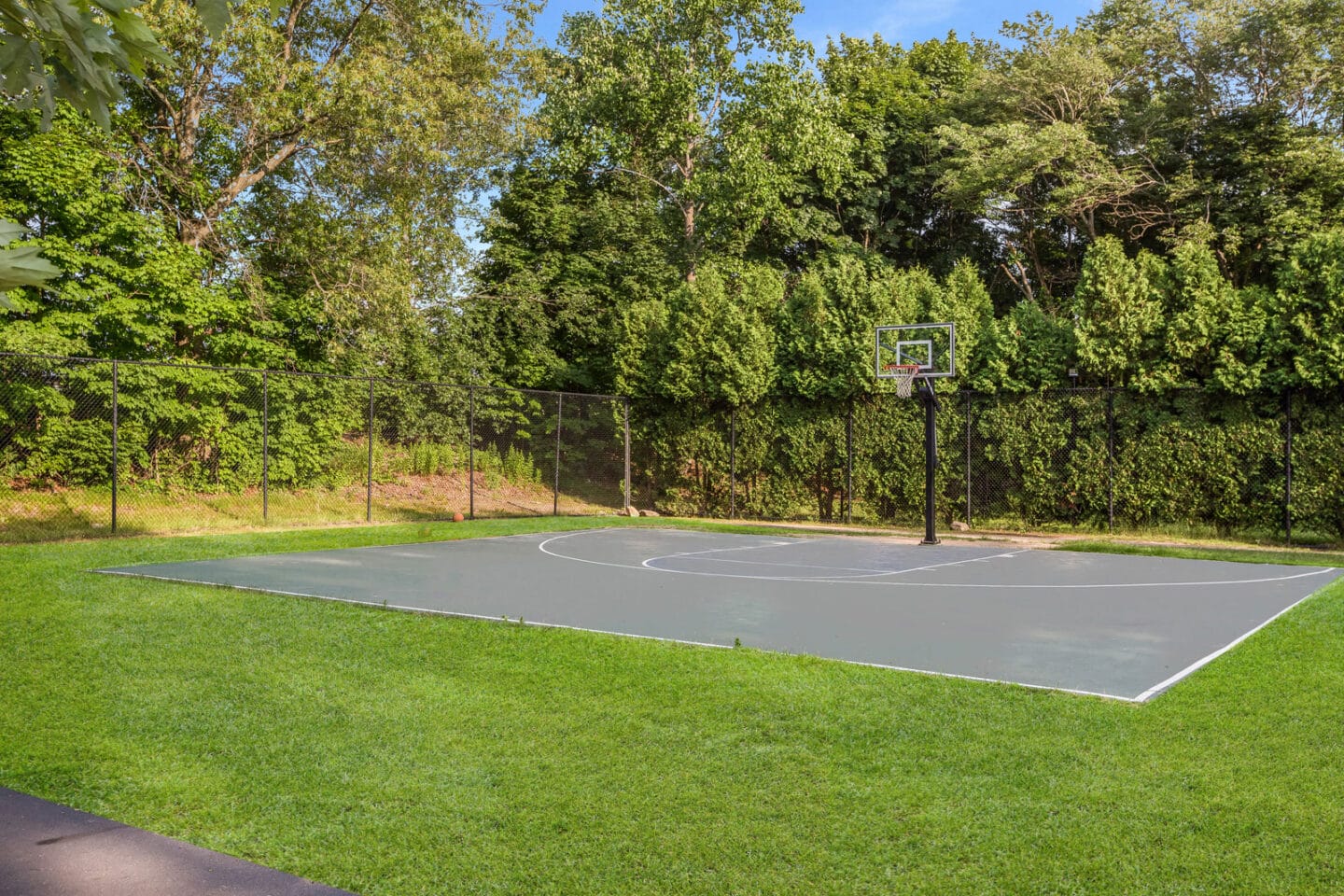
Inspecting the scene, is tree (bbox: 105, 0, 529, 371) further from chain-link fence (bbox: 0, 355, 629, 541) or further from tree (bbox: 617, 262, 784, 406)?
tree (bbox: 617, 262, 784, 406)

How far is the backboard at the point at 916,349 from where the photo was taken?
1577cm

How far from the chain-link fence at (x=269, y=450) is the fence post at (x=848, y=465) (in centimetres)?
461

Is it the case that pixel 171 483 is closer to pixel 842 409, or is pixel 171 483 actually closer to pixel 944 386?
pixel 842 409

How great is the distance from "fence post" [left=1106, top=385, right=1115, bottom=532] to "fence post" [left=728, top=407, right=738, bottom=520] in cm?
672

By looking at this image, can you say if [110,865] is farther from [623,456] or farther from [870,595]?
[623,456]

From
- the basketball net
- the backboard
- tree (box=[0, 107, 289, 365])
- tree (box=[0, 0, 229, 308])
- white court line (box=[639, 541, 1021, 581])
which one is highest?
tree (box=[0, 107, 289, 365])

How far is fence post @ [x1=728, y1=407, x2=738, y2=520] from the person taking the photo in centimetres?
1897

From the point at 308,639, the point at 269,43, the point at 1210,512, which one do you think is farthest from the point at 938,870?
the point at 269,43

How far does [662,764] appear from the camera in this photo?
13.3 ft

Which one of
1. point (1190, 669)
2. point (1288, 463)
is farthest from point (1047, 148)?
point (1190, 669)

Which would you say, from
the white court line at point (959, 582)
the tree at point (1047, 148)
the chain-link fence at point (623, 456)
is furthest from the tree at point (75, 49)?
the tree at point (1047, 148)

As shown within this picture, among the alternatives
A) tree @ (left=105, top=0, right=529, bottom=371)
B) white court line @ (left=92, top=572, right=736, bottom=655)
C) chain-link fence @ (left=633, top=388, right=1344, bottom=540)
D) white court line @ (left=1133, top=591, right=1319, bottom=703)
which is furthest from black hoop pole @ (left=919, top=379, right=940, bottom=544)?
tree @ (left=105, top=0, right=529, bottom=371)

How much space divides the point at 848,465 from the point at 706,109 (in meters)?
12.0

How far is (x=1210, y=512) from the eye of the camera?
47.7ft
